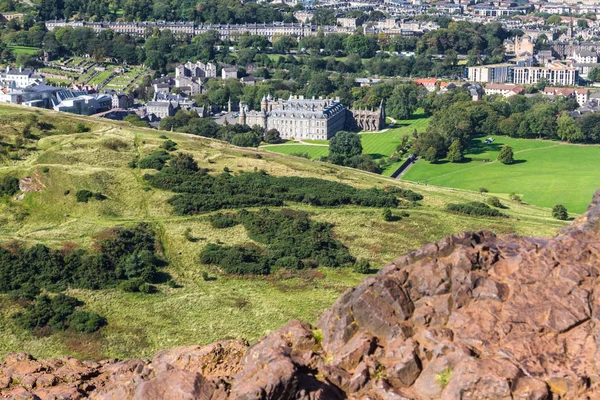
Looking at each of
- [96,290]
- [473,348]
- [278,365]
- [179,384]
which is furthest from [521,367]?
[96,290]

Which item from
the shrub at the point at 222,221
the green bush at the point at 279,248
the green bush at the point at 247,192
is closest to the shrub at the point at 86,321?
the green bush at the point at 279,248

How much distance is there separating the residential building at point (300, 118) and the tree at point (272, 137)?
20.3 feet

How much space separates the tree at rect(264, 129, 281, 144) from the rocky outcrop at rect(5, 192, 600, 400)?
473 feet

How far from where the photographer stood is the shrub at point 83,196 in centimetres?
8000

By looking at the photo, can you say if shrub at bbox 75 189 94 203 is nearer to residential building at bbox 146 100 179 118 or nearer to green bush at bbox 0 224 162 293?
green bush at bbox 0 224 162 293

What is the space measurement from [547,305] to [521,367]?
78.8 inches

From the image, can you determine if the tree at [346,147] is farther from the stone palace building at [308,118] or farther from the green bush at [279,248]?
the green bush at [279,248]

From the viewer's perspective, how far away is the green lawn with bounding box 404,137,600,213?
125438mm

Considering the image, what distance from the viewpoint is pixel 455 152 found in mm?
150375

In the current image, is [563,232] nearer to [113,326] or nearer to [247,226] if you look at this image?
[113,326]

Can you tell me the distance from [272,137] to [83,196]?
91301 millimetres

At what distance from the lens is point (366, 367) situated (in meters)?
22.8

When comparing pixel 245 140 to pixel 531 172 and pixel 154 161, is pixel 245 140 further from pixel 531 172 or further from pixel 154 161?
pixel 154 161

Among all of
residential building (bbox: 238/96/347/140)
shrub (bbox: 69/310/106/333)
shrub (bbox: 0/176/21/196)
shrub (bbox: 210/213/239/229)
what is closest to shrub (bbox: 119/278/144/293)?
shrub (bbox: 69/310/106/333)
